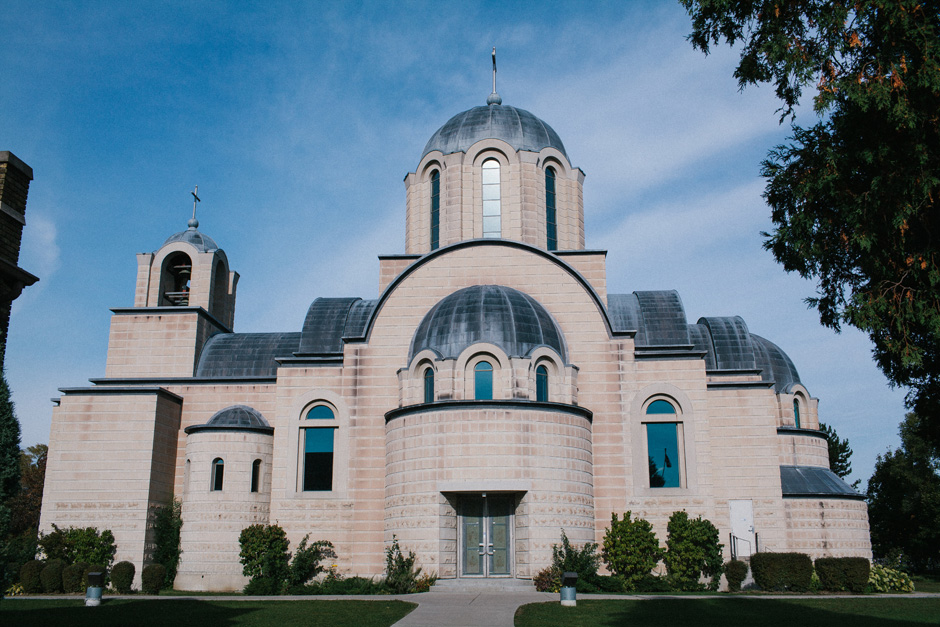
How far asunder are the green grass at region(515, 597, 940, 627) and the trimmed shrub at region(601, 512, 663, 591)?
12.0 ft

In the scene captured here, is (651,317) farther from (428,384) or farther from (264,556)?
(264,556)

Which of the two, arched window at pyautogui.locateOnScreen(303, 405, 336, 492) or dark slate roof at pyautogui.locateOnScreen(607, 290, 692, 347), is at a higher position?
dark slate roof at pyautogui.locateOnScreen(607, 290, 692, 347)

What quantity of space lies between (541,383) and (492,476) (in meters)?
3.39

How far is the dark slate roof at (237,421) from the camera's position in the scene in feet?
83.7

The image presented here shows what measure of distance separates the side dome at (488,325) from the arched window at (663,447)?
345 centimetres

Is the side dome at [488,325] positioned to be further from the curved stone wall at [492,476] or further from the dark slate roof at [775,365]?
the dark slate roof at [775,365]


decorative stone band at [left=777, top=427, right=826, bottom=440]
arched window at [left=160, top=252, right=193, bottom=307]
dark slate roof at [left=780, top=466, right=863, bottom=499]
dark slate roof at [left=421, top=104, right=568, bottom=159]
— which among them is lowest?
dark slate roof at [left=780, top=466, right=863, bottom=499]

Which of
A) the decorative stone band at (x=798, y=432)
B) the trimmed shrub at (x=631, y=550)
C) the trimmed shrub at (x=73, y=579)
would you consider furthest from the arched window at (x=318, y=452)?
the decorative stone band at (x=798, y=432)

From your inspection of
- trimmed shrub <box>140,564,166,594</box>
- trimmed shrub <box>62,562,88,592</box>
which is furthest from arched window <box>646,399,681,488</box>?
trimmed shrub <box>62,562,88,592</box>

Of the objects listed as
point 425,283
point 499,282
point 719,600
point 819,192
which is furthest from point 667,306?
point 819,192

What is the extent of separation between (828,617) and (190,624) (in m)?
12.2

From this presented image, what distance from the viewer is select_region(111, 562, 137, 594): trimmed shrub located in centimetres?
2273

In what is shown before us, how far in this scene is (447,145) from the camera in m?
30.3

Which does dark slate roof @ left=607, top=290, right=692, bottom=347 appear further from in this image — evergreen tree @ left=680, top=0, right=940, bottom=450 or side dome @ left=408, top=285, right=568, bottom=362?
evergreen tree @ left=680, top=0, right=940, bottom=450
